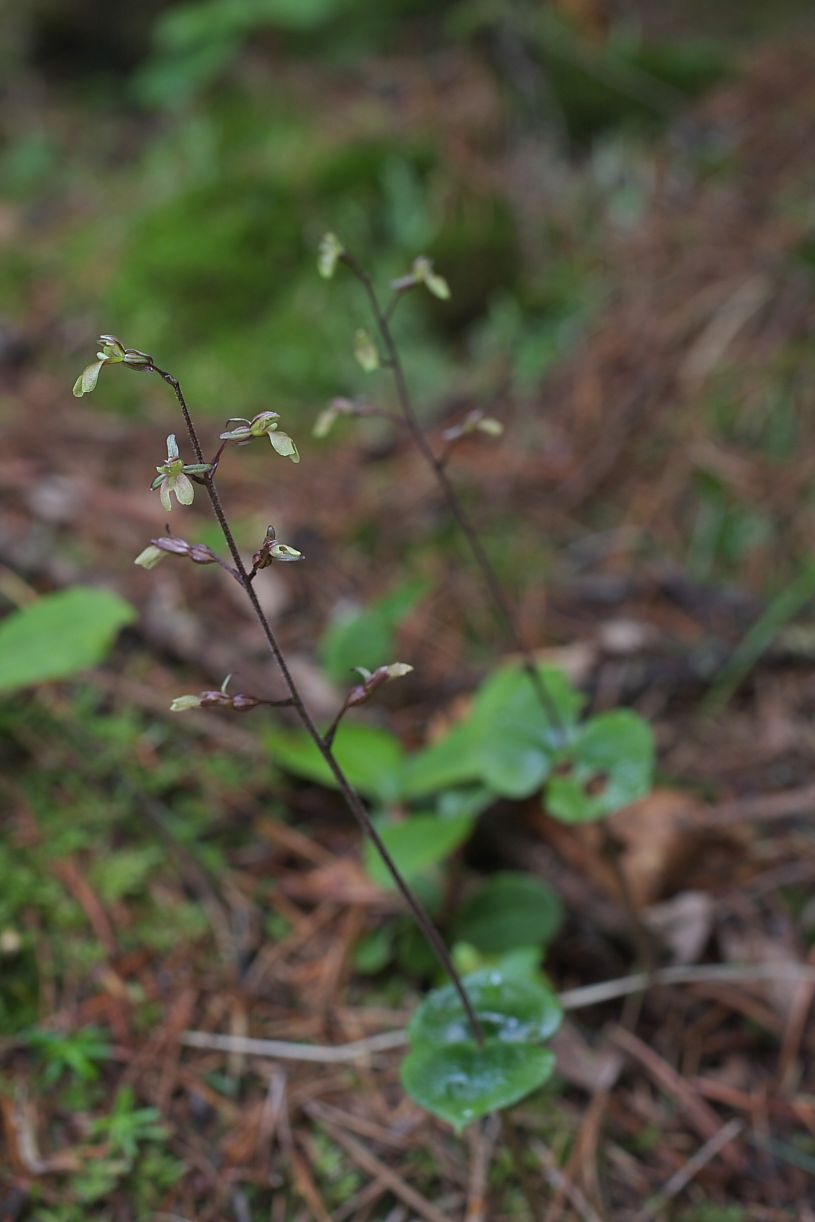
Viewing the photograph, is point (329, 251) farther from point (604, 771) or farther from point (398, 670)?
point (604, 771)

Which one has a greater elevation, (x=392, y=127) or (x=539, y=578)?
(x=392, y=127)

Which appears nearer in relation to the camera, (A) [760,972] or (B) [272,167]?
(A) [760,972]

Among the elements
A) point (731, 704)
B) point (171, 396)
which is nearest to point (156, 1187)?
point (731, 704)

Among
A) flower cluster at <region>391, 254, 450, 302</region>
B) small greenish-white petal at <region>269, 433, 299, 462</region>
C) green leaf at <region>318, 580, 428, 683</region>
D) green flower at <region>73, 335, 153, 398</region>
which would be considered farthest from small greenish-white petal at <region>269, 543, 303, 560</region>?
green leaf at <region>318, 580, 428, 683</region>

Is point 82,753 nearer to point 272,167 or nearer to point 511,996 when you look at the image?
point 511,996

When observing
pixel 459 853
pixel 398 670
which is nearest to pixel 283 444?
pixel 398 670

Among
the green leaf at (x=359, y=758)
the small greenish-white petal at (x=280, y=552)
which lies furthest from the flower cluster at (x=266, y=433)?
the green leaf at (x=359, y=758)

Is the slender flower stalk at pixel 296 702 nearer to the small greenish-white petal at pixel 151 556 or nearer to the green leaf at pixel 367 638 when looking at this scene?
the small greenish-white petal at pixel 151 556
